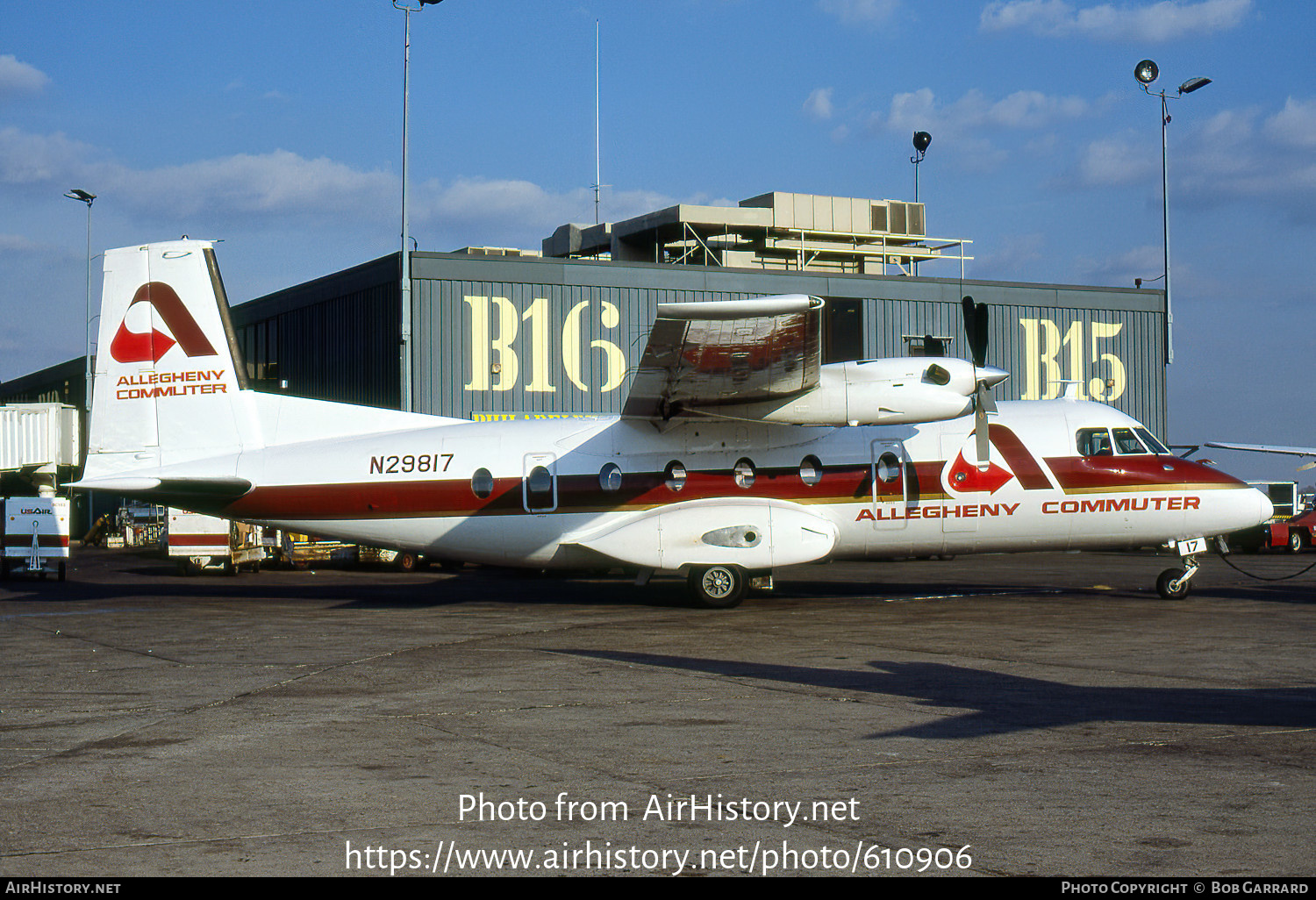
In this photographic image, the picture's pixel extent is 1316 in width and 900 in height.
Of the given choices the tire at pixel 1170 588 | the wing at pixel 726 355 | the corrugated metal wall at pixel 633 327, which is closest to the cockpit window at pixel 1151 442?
the tire at pixel 1170 588

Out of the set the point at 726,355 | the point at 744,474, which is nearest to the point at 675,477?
the point at 744,474

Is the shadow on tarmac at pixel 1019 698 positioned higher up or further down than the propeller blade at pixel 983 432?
further down

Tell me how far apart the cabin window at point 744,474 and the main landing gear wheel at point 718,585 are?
1.32 meters

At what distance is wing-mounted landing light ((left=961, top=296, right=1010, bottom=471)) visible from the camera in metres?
17.1

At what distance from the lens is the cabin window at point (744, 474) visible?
18266mm

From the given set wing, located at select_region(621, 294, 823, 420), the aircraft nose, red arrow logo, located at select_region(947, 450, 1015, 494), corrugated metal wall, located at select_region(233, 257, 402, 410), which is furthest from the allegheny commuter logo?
the aircraft nose

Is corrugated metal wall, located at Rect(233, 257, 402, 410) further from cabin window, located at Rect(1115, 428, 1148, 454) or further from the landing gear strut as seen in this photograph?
the landing gear strut

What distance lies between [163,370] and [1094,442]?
Answer: 15247 millimetres

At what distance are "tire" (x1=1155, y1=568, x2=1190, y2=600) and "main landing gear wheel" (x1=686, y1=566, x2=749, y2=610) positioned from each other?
704 cm

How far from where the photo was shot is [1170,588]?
1864 cm

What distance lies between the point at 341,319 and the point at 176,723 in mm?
28516

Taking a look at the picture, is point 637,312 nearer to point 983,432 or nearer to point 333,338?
point 333,338

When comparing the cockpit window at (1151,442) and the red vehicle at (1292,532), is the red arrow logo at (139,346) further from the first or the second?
the red vehicle at (1292,532)
